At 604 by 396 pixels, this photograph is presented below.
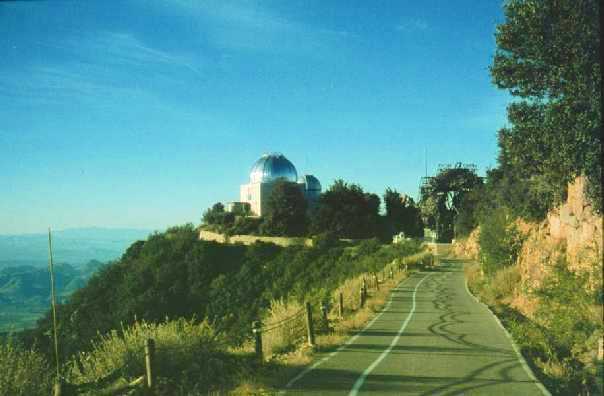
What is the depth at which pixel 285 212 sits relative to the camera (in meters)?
60.8

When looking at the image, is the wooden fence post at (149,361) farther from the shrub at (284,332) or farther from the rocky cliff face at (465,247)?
the rocky cliff face at (465,247)

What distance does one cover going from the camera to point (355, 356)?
11789 mm

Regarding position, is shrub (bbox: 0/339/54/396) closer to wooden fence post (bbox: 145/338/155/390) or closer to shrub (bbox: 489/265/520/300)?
wooden fence post (bbox: 145/338/155/390)

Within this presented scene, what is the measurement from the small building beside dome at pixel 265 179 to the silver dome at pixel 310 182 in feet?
1.75

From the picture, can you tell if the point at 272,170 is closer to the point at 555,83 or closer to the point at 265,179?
the point at 265,179

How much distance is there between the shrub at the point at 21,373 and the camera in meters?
8.53

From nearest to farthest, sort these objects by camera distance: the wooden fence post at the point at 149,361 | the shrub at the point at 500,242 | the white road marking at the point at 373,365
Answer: the wooden fence post at the point at 149,361 → the white road marking at the point at 373,365 → the shrub at the point at 500,242

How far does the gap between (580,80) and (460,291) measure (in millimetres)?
15660

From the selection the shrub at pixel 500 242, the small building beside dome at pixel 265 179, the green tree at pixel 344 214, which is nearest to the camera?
the shrub at pixel 500 242

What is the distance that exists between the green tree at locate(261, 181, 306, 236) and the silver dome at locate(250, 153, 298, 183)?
6884mm

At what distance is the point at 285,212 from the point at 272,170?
1069 cm

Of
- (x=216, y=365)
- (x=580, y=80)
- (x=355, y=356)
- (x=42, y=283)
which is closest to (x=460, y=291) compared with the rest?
(x=580, y=80)

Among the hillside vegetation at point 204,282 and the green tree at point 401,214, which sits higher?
the green tree at point 401,214

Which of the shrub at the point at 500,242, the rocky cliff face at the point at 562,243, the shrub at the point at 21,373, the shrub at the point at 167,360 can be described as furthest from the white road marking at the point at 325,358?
the shrub at the point at 500,242
